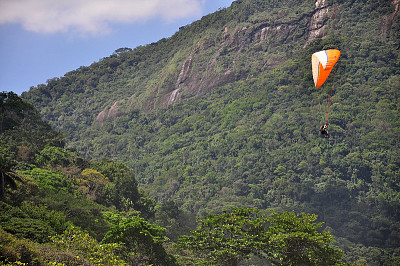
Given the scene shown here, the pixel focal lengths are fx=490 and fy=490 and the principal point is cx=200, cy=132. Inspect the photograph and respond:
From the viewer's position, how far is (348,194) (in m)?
97.4

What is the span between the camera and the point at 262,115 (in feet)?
415

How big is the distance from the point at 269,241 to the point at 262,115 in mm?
97670

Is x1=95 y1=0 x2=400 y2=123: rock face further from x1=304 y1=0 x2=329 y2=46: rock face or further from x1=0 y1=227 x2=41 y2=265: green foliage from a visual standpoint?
x1=0 y1=227 x2=41 y2=265: green foliage

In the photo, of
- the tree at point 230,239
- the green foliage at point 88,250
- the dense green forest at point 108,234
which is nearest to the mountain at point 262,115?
the dense green forest at point 108,234

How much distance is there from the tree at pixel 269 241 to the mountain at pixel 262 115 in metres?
47.2

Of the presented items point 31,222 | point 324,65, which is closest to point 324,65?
point 324,65

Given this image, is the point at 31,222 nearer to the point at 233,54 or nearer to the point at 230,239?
the point at 230,239

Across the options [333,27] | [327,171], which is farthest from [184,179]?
[333,27]

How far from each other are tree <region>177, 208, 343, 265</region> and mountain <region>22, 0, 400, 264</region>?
47.2m

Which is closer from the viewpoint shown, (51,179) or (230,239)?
(230,239)

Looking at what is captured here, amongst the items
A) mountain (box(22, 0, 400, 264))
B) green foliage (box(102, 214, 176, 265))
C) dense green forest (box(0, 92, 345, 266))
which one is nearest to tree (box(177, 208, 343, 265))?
→ dense green forest (box(0, 92, 345, 266))

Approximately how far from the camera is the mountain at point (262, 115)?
320ft

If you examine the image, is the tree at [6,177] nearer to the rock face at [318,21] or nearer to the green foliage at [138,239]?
the green foliage at [138,239]

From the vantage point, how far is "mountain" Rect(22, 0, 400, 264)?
320ft
